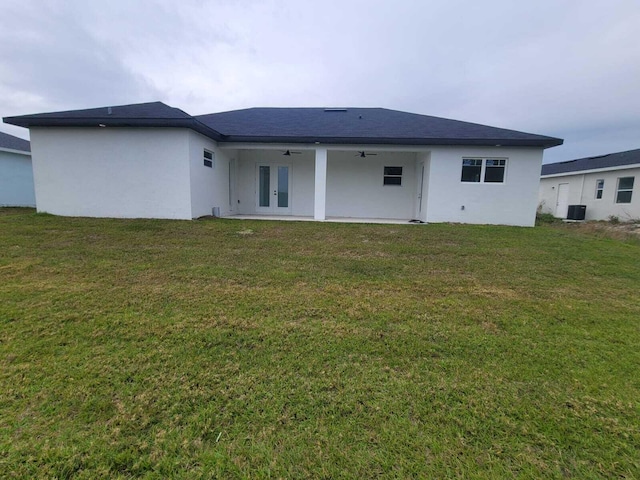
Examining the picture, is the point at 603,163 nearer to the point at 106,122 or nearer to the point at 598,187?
the point at 598,187

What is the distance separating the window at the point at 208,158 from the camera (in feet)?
35.6

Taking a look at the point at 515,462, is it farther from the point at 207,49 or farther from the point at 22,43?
the point at 22,43

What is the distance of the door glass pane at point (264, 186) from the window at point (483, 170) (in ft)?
26.3

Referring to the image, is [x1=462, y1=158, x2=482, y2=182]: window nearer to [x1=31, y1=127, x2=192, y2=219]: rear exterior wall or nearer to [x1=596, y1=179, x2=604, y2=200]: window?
[x1=31, y1=127, x2=192, y2=219]: rear exterior wall

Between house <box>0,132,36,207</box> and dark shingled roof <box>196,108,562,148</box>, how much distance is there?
9.72 m

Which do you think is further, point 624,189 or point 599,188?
point 599,188

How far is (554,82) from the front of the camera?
1436 cm

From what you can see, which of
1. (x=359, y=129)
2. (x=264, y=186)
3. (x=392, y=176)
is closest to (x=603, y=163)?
(x=392, y=176)

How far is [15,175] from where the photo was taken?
49.3 feet

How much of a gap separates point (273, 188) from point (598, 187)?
62.1 ft

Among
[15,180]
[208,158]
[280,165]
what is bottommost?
[15,180]

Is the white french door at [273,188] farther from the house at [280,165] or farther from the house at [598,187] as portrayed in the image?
the house at [598,187]

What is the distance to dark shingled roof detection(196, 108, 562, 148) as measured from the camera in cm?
1074

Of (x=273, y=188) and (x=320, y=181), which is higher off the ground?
(x=320, y=181)
